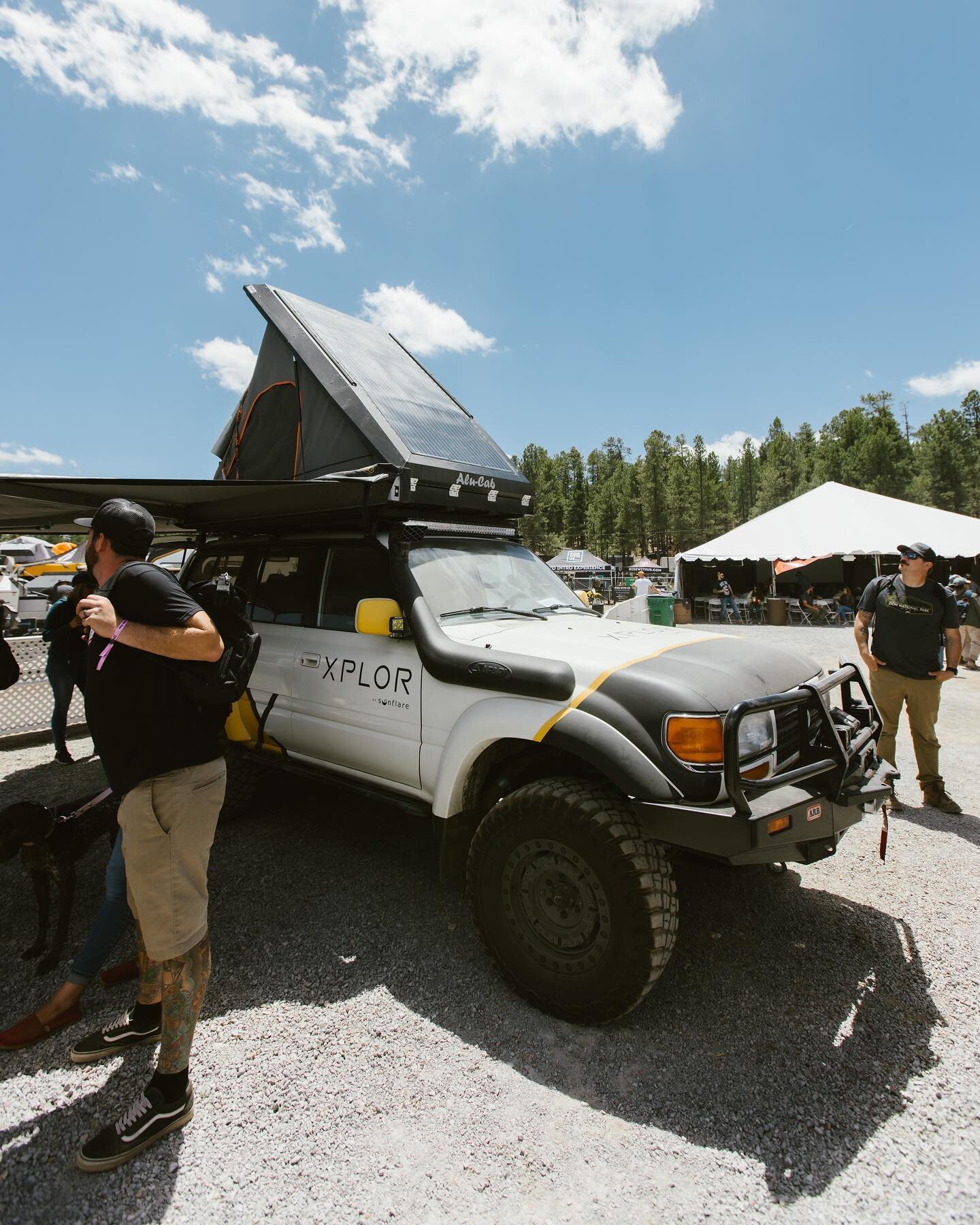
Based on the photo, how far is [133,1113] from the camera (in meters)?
2.13

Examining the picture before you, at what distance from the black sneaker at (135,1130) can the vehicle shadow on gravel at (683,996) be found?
0.20ft

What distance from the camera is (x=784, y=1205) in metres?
1.92

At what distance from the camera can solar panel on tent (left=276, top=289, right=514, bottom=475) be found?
435 cm

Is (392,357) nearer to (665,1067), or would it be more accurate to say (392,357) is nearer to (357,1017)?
(357,1017)

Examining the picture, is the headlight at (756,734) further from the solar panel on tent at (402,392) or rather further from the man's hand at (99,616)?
the solar panel on tent at (402,392)

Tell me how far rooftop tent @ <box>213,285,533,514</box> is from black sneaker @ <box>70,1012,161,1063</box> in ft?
9.23

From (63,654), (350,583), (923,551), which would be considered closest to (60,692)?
(63,654)

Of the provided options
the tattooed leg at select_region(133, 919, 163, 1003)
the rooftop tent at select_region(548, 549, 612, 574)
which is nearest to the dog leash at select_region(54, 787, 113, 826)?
the tattooed leg at select_region(133, 919, 163, 1003)

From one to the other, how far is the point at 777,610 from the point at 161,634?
2374 centimetres

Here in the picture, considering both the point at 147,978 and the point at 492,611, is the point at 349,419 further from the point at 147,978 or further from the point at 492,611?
the point at 147,978

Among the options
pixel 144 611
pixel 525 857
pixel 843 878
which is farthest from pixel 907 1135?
pixel 144 611

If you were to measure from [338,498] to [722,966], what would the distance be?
126 inches

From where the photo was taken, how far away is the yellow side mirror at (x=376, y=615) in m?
3.25

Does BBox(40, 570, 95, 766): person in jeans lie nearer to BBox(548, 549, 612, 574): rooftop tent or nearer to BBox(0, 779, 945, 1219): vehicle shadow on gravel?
BBox(0, 779, 945, 1219): vehicle shadow on gravel
